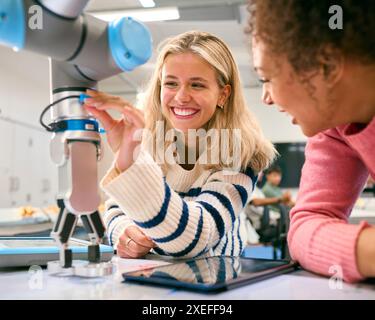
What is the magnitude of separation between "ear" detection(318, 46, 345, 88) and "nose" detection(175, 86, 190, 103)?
0.47 metres

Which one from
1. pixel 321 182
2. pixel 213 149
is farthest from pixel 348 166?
pixel 213 149

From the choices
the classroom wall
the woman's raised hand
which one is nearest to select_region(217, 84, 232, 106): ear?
the woman's raised hand

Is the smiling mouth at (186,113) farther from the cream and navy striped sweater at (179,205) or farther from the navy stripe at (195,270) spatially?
the navy stripe at (195,270)

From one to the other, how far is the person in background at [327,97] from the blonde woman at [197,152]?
173 millimetres

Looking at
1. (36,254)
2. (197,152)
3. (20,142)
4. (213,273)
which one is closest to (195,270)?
(213,273)

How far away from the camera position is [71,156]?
1.44 ft

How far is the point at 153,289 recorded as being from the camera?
18.1 inches

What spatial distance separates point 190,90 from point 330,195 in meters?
0.43

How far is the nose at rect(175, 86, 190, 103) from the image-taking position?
965mm

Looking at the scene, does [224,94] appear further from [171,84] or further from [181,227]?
[181,227]

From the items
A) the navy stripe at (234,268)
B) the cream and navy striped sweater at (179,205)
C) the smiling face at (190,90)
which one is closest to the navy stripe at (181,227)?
the cream and navy striped sweater at (179,205)

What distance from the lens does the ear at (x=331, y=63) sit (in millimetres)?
509

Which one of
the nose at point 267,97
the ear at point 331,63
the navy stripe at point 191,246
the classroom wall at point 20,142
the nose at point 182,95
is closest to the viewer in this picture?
the ear at point 331,63

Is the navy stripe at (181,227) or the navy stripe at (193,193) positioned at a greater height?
the navy stripe at (193,193)
